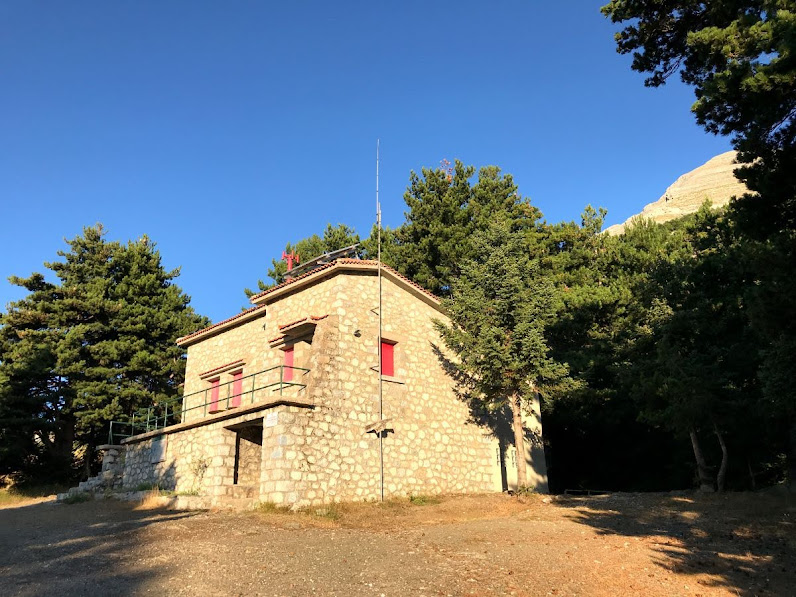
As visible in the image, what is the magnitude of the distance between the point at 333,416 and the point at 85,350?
19286 millimetres

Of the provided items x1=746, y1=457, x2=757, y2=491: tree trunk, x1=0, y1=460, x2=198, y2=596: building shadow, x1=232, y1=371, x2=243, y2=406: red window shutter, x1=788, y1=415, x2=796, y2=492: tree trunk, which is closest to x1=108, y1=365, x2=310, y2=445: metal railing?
x1=232, y1=371, x2=243, y2=406: red window shutter

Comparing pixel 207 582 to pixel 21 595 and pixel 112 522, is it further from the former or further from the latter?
pixel 112 522

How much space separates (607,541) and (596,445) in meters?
21.5

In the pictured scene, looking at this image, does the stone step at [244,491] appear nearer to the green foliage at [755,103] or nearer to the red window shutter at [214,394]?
the red window shutter at [214,394]

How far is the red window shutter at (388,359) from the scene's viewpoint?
16.2m

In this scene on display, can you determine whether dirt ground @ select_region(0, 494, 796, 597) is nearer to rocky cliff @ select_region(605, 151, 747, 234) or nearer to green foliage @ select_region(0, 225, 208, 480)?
green foliage @ select_region(0, 225, 208, 480)

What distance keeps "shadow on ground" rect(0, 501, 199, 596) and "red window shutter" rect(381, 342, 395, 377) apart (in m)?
6.46

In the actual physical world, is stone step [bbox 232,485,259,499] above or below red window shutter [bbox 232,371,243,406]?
below

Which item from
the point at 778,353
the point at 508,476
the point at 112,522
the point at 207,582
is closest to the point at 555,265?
the point at 508,476

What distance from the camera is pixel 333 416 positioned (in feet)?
47.0

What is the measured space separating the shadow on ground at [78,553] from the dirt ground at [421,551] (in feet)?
0.12

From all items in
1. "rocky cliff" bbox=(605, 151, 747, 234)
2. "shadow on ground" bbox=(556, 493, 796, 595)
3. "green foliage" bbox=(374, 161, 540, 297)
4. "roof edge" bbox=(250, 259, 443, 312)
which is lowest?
"shadow on ground" bbox=(556, 493, 796, 595)

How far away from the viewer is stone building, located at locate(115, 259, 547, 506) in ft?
45.0

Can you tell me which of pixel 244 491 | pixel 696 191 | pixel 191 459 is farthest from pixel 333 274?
pixel 696 191
